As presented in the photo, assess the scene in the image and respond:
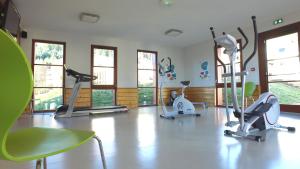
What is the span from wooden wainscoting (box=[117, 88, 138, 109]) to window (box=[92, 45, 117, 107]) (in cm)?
23

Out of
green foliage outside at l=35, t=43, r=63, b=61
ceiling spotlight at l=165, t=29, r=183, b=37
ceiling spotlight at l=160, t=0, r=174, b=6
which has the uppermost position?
ceiling spotlight at l=160, t=0, r=174, b=6

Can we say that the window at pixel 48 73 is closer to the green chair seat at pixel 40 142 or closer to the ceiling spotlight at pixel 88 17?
the ceiling spotlight at pixel 88 17

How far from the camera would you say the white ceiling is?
4.80 meters

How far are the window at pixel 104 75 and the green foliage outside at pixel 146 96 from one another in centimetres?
120

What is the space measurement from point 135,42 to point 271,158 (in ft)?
23.1

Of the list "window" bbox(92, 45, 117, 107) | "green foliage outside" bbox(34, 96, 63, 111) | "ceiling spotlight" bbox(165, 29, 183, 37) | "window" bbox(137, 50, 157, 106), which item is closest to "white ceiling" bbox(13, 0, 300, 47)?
"ceiling spotlight" bbox(165, 29, 183, 37)

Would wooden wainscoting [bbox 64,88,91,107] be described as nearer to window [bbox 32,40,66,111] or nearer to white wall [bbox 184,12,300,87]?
window [bbox 32,40,66,111]

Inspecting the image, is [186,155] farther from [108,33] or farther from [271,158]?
[108,33]

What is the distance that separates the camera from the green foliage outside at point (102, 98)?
7.45m

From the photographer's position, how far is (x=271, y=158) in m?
1.94

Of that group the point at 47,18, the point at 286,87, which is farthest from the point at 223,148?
the point at 47,18

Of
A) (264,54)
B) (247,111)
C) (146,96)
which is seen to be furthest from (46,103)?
(264,54)

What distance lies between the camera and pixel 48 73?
22.1ft

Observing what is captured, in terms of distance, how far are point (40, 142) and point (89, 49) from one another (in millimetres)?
6904
